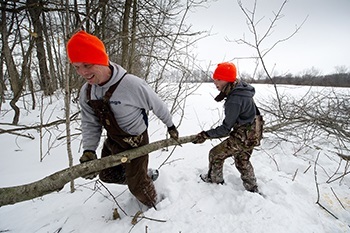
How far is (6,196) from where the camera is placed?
3.93ft

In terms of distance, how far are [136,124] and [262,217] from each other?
163 centimetres

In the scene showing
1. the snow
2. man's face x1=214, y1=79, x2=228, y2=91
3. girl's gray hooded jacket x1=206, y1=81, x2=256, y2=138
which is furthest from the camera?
man's face x1=214, y1=79, x2=228, y2=91

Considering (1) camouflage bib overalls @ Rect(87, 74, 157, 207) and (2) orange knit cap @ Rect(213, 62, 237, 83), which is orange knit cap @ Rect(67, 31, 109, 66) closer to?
(1) camouflage bib overalls @ Rect(87, 74, 157, 207)

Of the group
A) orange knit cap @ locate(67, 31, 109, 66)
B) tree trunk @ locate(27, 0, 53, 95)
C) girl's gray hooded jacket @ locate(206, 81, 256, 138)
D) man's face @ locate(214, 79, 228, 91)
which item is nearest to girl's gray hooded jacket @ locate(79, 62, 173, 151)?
orange knit cap @ locate(67, 31, 109, 66)

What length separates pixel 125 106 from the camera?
165 centimetres

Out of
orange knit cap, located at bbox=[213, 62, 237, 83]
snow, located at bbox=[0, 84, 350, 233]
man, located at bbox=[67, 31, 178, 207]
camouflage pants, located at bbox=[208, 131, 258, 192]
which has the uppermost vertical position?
orange knit cap, located at bbox=[213, 62, 237, 83]

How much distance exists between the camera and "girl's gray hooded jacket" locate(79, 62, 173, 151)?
163cm

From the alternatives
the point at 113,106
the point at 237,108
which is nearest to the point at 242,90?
the point at 237,108

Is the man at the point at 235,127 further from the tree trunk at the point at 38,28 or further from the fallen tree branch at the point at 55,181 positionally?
the tree trunk at the point at 38,28

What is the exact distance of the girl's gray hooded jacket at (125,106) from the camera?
64.2 inches

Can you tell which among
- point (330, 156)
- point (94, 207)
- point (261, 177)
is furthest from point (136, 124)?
point (330, 156)

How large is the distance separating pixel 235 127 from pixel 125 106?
4.65 ft

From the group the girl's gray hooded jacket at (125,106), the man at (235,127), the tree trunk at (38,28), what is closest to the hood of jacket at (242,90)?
the man at (235,127)

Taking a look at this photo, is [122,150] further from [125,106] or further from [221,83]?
[221,83]
